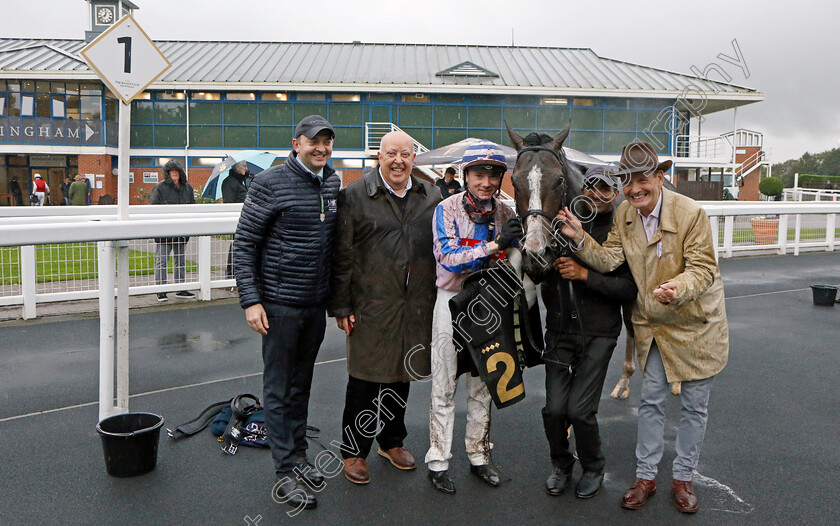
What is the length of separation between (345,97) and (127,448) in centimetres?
2591

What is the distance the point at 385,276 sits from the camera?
376cm

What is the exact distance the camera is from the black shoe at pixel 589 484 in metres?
3.56

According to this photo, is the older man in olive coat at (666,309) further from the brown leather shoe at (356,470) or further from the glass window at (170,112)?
the glass window at (170,112)

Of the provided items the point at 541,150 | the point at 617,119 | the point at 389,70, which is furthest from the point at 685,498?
the point at 389,70

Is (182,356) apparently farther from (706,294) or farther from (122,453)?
(706,294)

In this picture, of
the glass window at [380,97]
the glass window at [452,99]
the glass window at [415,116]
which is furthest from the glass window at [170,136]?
the glass window at [452,99]

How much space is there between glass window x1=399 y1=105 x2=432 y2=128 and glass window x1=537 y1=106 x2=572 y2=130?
4.75 meters

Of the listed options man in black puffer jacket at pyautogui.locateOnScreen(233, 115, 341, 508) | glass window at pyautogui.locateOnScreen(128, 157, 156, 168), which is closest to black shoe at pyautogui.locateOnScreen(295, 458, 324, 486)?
man in black puffer jacket at pyautogui.locateOnScreen(233, 115, 341, 508)

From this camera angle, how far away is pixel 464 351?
373 cm

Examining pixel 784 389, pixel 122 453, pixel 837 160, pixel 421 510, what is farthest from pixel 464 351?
pixel 837 160

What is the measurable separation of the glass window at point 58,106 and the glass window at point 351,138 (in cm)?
1176

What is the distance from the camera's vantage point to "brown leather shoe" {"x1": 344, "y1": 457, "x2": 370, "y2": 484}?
374 centimetres

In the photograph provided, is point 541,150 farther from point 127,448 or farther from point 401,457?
point 127,448

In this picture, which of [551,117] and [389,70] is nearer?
[551,117]
